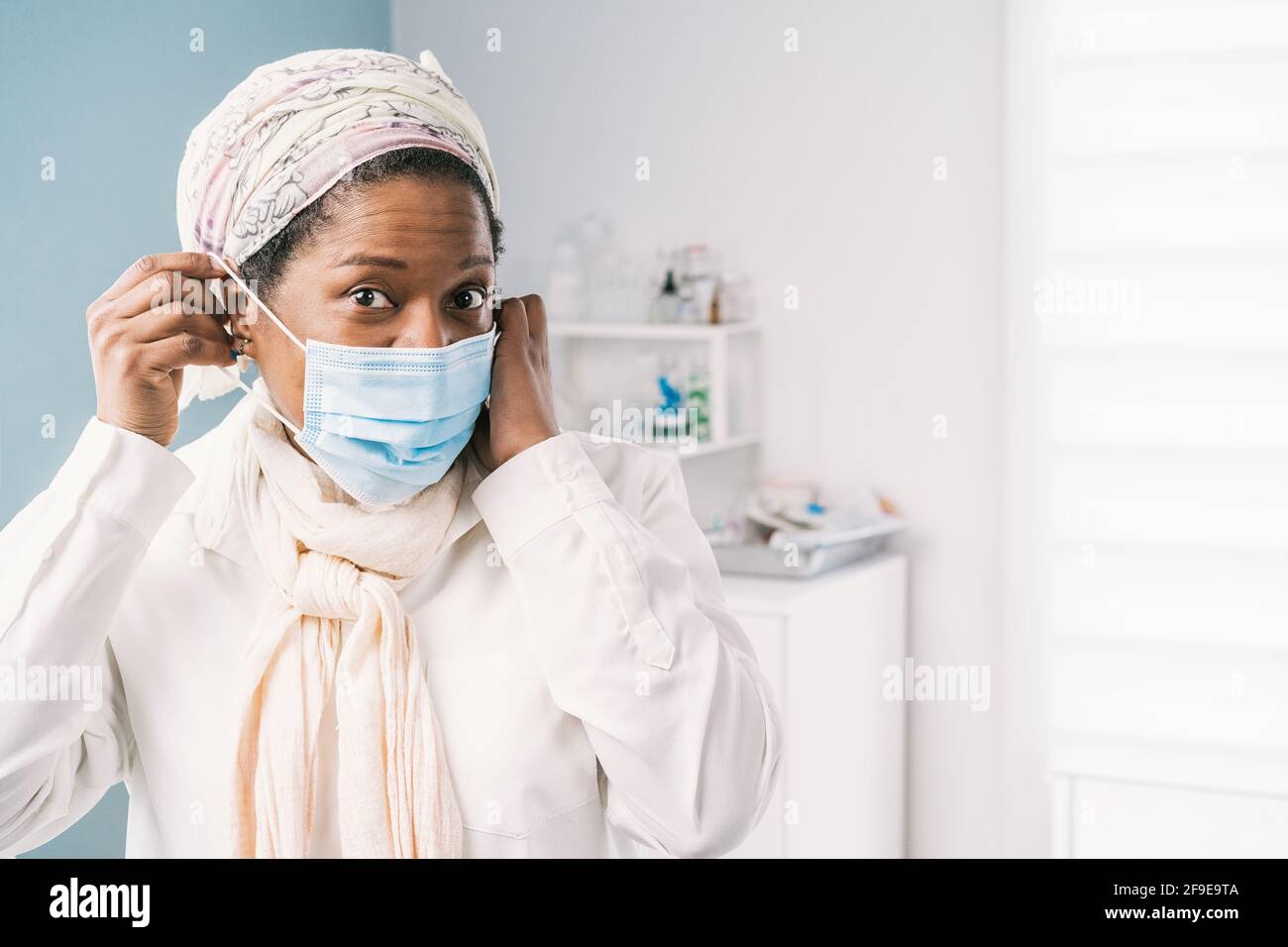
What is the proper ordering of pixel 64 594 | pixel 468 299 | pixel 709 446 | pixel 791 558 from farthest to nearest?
pixel 709 446 < pixel 791 558 < pixel 468 299 < pixel 64 594

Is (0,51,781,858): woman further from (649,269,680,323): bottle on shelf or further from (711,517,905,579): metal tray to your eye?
(649,269,680,323): bottle on shelf

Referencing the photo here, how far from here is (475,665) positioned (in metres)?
0.96

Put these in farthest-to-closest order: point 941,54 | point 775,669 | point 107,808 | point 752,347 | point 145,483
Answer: point 752,347 → point 941,54 → point 775,669 → point 107,808 → point 145,483

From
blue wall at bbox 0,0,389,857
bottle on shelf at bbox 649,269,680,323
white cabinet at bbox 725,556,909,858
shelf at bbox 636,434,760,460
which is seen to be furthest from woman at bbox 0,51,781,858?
bottle on shelf at bbox 649,269,680,323

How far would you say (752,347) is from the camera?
2.39 meters

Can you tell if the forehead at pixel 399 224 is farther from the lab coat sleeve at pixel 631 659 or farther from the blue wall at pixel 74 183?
the blue wall at pixel 74 183

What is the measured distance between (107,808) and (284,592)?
3.62 ft

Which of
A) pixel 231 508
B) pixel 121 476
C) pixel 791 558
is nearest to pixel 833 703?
pixel 791 558

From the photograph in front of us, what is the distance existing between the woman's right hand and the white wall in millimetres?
1574

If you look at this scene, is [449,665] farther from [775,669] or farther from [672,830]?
[775,669]

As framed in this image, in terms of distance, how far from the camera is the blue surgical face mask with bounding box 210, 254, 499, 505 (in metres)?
0.92

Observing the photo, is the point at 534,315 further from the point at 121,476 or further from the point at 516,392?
the point at 121,476

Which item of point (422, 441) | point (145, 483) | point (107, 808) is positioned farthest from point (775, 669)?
point (145, 483)

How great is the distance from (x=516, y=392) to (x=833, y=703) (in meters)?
1.29
